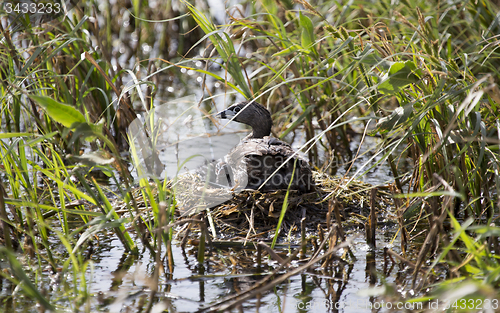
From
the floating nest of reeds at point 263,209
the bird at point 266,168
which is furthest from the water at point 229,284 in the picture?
the bird at point 266,168

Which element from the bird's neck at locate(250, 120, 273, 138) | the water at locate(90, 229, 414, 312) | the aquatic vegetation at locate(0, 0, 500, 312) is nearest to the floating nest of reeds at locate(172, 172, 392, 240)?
the aquatic vegetation at locate(0, 0, 500, 312)

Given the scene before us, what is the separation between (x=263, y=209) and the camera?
3531 mm

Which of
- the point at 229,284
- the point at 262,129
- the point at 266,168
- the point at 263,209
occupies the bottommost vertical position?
the point at 229,284

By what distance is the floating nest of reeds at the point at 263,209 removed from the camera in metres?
3.46

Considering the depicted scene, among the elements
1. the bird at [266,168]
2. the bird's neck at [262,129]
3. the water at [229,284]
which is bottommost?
the water at [229,284]

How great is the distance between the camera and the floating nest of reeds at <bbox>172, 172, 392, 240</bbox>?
136 inches

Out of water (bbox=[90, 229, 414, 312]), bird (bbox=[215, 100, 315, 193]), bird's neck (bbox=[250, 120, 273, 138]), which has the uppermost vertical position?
bird's neck (bbox=[250, 120, 273, 138])

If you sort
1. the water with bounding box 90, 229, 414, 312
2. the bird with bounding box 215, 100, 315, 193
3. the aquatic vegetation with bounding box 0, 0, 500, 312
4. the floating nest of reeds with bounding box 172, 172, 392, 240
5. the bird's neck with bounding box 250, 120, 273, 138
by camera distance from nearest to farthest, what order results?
the aquatic vegetation with bounding box 0, 0, 500, 312, the water with bounding box 90, 229, 414, 312, the floating nest of reeds with bounding box 172, 172, 392, 240, the bird with bounding box 215, 100, 315, 193, the bird's neck with bounding box 250, 120, 273, 138

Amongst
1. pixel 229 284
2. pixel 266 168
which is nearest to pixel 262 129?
pixel 266 168

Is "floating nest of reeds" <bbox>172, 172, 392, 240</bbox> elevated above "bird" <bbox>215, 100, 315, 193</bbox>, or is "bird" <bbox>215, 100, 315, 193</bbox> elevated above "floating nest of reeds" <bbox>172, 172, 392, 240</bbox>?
"bird" <bbox>215, 100, 315, 193</bbox>

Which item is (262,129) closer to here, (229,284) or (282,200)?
(282,200)

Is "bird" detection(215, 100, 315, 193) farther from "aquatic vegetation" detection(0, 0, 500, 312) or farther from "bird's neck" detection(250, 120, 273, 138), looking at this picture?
"bird's neck" detection(250, 120, 273, 138)

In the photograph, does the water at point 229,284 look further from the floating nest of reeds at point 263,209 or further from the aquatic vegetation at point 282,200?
the floating nest of reeds at point 263,209

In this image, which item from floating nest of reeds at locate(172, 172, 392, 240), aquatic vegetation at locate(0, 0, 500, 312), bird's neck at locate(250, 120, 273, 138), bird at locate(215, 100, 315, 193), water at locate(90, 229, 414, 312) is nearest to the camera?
aquatic vegetation at locate(0, 0, 500, 312)
